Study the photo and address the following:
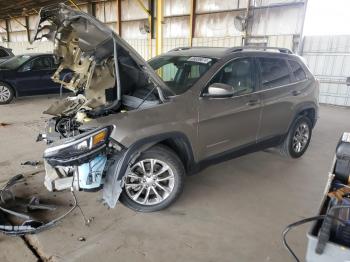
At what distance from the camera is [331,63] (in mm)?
9133

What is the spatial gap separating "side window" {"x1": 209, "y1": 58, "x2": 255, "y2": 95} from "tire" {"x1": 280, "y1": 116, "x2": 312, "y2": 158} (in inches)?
48.1

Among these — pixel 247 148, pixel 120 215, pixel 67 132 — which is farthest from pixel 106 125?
pixel 247 148

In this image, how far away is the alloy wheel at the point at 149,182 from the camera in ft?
8.95

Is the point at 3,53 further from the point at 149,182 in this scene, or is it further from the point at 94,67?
the point at 149,182

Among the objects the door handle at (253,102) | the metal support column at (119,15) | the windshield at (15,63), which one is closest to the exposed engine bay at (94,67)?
the door handle at (253,102)

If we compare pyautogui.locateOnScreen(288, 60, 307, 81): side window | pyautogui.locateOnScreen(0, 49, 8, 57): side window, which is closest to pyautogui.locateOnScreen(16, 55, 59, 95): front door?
pyautogui.locateOnScreen(0, 49, 8, 57): side window

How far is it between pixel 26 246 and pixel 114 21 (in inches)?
566

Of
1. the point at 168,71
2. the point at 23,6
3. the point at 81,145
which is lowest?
the point at 81,145

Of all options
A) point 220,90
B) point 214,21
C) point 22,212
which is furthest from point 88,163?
point 214,21

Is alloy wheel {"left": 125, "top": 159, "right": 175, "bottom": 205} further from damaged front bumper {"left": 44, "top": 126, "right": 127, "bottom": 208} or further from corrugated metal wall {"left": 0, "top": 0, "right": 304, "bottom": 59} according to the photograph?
corrugated metal wall {"left": 0, "top": 0, "right": 304, "bottom": 59}

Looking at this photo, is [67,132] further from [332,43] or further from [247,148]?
[332,43]

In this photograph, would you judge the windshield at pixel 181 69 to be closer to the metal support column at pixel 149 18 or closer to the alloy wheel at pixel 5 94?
the alloy wheel at pixel 5 94

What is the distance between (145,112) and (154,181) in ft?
2.32

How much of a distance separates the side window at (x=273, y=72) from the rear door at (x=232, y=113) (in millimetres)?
177
